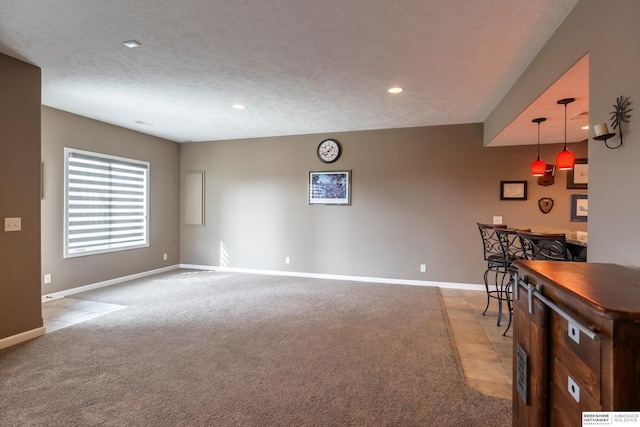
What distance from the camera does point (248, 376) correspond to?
7.63ft

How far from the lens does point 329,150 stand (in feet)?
18.3

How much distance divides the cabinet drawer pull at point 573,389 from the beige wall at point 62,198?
556 cm

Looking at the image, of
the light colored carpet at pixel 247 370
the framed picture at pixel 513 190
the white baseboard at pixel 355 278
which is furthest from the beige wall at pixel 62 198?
the framed picture at pixel 513 190

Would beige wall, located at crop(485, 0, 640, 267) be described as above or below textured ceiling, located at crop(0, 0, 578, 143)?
below

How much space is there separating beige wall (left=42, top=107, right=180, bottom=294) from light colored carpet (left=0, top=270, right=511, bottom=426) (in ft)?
4.27

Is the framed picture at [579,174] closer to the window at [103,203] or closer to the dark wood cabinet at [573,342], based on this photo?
the dark wood cabinet at [573,342]

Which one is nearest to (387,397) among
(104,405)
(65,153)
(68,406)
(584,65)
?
(104,405)

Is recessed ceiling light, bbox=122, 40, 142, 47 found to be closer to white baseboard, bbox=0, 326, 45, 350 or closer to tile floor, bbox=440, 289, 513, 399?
white baseboard, bbox=0, 326, 45, 350

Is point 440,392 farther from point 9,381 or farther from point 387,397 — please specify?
point 9,381

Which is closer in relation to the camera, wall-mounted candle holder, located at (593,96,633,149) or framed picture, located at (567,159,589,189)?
wall-mounted candle holder, located at (593,96,633,149)

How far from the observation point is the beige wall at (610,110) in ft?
4.71

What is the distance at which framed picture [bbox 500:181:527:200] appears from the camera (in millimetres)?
4752

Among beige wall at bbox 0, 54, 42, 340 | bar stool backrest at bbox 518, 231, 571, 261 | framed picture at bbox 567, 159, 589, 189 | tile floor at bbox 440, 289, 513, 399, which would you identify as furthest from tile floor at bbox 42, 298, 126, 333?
framed picture at bbox 567, 159, 589, 189

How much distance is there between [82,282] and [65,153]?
1.94 meters
